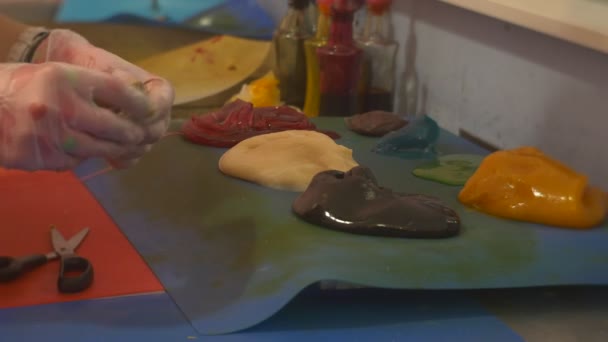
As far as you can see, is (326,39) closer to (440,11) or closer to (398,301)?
(440,11)

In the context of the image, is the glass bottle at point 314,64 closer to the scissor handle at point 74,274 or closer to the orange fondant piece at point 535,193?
the orange fondant piece at point 535,193

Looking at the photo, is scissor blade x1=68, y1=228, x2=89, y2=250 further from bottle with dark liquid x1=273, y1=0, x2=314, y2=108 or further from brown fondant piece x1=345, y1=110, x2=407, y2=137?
bottle with dark liquid x1=273, y1=0, x2=314, y2=108

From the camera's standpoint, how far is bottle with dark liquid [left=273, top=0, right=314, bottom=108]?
1.24 m

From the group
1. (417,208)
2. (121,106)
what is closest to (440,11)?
(417,208)

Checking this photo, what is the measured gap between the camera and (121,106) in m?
0.62

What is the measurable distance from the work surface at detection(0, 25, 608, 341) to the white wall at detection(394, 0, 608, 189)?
25cm

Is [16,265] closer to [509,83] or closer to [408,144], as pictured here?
[408,144]

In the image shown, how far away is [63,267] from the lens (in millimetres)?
670

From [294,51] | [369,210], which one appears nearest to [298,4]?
[294,51]

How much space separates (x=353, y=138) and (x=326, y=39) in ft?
0.89

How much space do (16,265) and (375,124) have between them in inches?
19.0

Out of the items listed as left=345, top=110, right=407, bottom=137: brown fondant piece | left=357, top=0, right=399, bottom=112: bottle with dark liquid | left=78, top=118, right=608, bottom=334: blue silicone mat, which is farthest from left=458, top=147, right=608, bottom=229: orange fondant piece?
left=357, top=0, right=399, bottom=112: bottle with dark liquid

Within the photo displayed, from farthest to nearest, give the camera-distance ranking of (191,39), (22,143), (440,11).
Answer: (191,39), (440,11), (22,143)

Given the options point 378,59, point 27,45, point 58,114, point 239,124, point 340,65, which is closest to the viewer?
point 58,114
